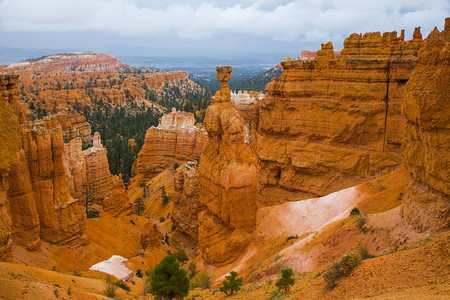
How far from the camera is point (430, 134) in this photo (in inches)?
316

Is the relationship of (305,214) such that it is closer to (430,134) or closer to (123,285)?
(123,285)

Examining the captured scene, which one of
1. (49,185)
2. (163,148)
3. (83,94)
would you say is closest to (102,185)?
(49,185)

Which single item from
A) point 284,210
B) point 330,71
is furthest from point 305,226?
point 330,71

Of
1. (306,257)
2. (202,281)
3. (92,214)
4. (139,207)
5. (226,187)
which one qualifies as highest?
(226,187)

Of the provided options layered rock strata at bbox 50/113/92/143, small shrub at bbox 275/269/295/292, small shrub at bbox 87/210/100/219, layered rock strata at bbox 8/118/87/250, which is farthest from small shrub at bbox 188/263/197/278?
layered rock strata at bbox 50/113/92/143

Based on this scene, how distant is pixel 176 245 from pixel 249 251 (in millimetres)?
8919

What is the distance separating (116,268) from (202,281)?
168 inches

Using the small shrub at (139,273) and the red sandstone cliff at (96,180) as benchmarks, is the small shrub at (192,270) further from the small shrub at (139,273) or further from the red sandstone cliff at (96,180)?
the red sandstone cliff at (96,180)

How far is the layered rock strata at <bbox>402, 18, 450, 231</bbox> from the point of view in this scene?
7.66 metres

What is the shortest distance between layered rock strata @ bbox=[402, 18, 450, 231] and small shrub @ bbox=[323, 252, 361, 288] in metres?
2.34

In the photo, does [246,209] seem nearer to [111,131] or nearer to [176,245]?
[176,245]

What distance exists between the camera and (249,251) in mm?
14930

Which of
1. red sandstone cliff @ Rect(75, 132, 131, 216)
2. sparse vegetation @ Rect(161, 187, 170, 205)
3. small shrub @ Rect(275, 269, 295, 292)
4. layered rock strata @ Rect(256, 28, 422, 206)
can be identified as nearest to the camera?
small shrub @ Rect(275, 269, 295, 292)

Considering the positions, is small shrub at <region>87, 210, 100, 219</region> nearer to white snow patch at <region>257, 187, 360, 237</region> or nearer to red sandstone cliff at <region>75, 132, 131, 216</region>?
red sandstone cliff at <region>75, 132, 131, 216</region>
